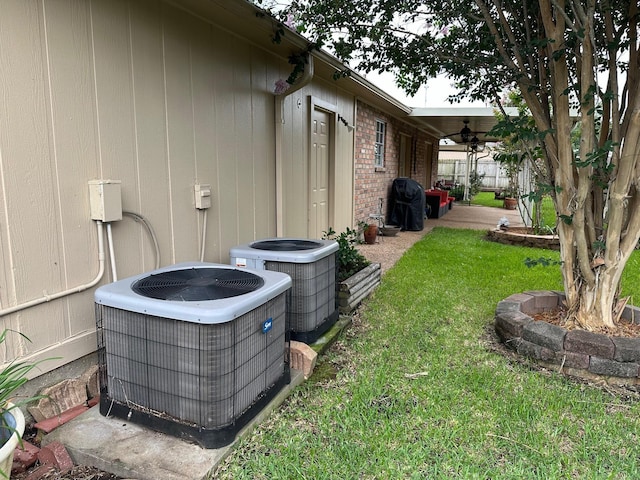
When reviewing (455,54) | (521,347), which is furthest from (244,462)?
(455,54)

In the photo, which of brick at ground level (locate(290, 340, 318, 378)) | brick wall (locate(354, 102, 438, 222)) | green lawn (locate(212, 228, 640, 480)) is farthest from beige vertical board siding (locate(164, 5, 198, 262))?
brick wall (locate(354, 102, 438, 222))

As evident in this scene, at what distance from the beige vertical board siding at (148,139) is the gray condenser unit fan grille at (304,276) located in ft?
2.04

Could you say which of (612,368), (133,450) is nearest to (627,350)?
(612,368)

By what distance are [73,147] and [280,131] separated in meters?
2.37

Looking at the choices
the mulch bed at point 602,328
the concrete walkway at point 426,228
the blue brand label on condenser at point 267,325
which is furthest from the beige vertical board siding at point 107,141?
the concrete walkway at point 426,228

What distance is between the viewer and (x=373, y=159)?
27.7 feet

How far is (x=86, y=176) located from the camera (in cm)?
233

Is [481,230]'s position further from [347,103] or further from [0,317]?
[0,317]

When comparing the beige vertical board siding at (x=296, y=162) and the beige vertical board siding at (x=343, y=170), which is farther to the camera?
the beige vertical board siding at (x=343, y=170)

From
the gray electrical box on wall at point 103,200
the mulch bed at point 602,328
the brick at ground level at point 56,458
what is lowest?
the brick at ground level at point 56,458

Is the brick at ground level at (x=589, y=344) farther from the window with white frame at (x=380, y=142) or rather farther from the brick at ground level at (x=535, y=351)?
the window with white frame at (x=380, y=142)

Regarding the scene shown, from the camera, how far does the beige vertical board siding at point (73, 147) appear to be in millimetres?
2146

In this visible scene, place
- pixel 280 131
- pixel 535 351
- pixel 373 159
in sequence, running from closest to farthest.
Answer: pixel 535 351 → pixel 280 131 → pixel 373 159

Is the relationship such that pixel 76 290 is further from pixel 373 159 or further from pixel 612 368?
pixel 373 159
